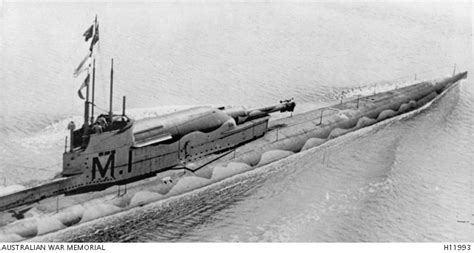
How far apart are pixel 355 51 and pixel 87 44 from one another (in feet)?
83.0

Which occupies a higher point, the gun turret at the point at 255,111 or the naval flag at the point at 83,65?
the naval flag at the point at 83,65

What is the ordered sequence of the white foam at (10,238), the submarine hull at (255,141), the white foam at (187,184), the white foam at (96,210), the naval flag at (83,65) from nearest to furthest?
the white foam at (10,238) < the naval flag at (83,65) < the white foam at (96,210) < the submarine hull at (255,141) < the white foam at (187,184)

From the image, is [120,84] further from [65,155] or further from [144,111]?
[65,155]

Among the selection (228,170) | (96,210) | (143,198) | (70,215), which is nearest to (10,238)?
(70,215)

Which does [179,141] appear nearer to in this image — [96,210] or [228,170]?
[228,170]

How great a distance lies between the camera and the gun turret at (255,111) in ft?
123

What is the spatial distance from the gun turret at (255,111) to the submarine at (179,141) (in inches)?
2.5

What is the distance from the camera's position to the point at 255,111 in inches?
1534

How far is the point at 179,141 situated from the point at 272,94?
15785mm

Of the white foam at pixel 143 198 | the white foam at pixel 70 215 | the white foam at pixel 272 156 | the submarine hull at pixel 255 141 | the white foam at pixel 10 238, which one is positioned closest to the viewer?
the white foam at pixel 10 238

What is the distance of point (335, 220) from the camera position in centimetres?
3019

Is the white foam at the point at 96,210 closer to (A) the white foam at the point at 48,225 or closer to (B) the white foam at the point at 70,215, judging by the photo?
(B) the white foam at the point at 70,215

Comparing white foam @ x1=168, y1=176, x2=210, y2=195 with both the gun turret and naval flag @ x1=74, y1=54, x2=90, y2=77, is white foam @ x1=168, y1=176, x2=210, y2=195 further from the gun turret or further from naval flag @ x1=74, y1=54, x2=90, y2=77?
naval flag @ x1=74, y1=54, x2=90, y2=77

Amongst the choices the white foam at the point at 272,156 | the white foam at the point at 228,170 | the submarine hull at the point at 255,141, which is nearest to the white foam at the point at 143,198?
the submarine hull at the point at 255,141
